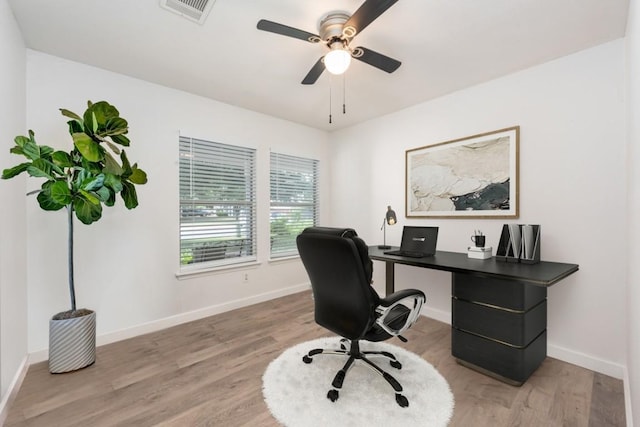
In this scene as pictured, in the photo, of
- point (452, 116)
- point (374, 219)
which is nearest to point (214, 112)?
point (374, 219)

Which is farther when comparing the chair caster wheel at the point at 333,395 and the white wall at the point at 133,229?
the white wall at the point at 133,229

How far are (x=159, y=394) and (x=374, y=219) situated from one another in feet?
9.70

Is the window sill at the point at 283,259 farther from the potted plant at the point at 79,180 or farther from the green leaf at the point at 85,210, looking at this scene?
the green leaf at the point at 85,210

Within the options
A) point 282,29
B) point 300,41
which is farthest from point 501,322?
point 300,41

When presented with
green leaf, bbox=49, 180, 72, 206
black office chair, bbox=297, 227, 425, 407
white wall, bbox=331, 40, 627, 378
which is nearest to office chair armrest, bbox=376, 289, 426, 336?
black office chair, bbox=297, 227, 425, 407

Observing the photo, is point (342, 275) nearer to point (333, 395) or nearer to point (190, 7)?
point (333, 395)

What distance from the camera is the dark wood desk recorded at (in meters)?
1.89

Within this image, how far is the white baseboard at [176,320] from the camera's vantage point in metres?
2.52

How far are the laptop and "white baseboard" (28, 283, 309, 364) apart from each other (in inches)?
74.3

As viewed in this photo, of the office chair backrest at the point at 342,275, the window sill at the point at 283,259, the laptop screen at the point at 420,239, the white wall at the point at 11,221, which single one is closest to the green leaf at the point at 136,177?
the white wall at the point at 11,221

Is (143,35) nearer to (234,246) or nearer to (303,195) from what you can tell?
(234,246)

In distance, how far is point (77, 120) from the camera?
203 cm

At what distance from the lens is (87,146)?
6.22 feet

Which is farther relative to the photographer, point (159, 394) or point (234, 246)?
point (234, 246)
